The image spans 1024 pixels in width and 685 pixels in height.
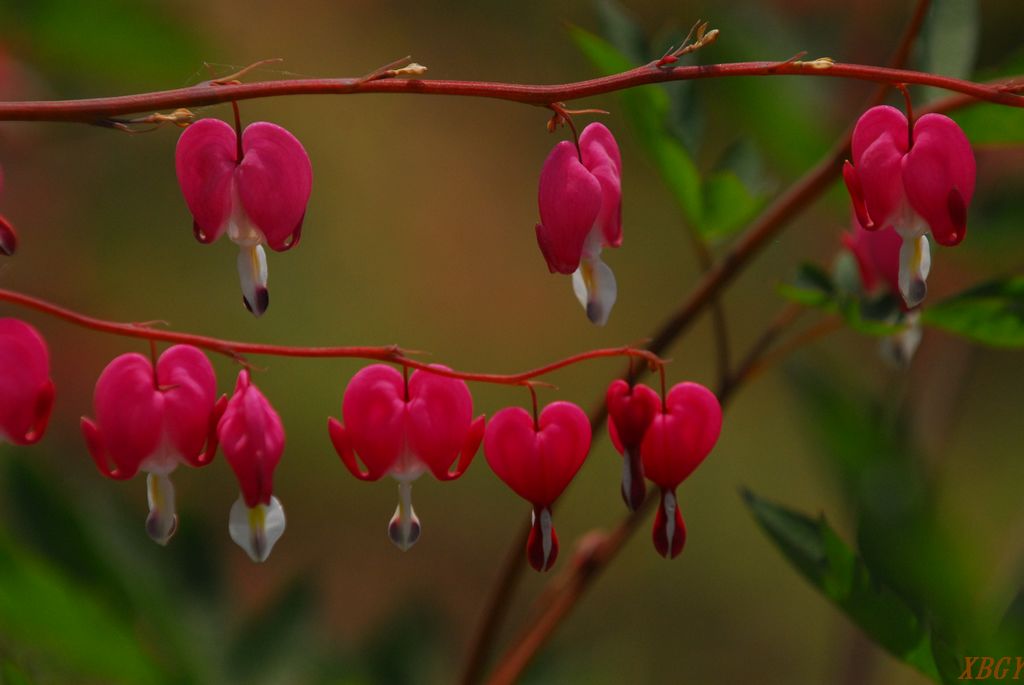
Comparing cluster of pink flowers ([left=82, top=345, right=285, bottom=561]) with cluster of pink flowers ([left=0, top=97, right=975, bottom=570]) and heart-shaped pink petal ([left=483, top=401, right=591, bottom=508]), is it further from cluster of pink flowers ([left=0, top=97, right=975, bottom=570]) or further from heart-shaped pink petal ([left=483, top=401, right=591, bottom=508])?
heart-shaped pink petal ([left=483, top=401, right=591, bottom=508])

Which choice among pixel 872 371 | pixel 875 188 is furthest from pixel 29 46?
pixel 872 371

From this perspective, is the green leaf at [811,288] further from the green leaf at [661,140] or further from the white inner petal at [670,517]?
the white inner petal at [670,517]

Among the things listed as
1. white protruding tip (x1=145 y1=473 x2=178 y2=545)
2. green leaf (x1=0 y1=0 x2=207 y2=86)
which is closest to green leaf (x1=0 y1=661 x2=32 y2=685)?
white protruding tip (x1=145 y1=473 x2=178 y2=545)

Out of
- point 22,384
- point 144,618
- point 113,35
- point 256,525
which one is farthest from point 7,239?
point 113,35

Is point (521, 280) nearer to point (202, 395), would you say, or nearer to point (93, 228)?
point (93, 228)

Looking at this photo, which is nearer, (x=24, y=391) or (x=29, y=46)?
(x=24, y=391)

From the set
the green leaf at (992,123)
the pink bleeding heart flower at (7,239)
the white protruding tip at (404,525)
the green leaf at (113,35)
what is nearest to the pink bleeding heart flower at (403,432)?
the white protruding tip at (404,525)

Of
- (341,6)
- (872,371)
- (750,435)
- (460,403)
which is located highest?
(341,6)
